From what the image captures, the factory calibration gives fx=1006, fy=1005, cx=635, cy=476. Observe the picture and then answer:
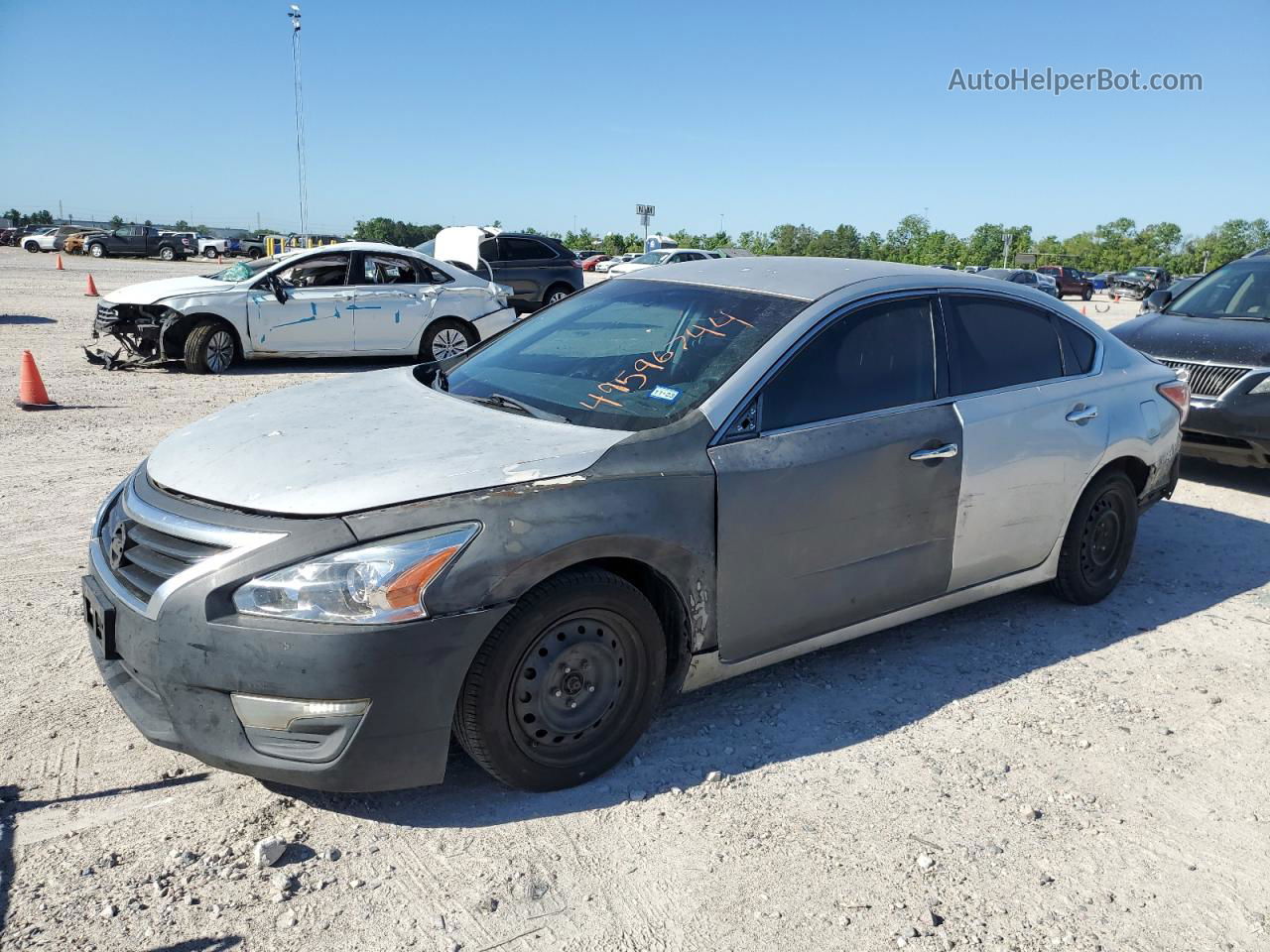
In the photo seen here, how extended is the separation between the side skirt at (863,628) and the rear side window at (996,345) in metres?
0.87

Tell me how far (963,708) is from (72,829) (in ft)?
10.4

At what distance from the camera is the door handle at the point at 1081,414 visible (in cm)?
467

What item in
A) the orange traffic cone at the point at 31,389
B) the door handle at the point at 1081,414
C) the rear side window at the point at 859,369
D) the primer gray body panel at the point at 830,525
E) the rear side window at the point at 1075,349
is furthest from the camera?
the orange traffic cone at the point at 31,389

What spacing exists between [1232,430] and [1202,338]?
36.7 inches

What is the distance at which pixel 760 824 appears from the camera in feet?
10.4

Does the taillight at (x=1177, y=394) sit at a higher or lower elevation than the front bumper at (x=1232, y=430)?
higher

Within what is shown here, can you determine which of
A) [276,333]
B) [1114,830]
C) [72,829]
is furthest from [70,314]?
[1114,830]

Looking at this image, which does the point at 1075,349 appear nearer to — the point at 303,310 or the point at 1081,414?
the point at 1081,414

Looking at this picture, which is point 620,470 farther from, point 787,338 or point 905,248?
point 905,248

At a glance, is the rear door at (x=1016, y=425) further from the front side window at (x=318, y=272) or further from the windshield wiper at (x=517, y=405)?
the front side window at (x=318, y=272)

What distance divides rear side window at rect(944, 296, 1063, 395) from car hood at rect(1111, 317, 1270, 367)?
375 centimetres

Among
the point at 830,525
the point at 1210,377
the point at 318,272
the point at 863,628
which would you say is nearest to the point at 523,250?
the point at 318,272

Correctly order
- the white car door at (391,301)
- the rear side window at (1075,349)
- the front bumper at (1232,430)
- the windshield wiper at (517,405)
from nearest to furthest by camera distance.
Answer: the windshield wiper at (517,405) < the rear side window at (1075,349) < the front bumper at (1232,430) < the white car door at (391,301)

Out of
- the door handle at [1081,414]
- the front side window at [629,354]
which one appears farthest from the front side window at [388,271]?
the door handle at [1081,414]
